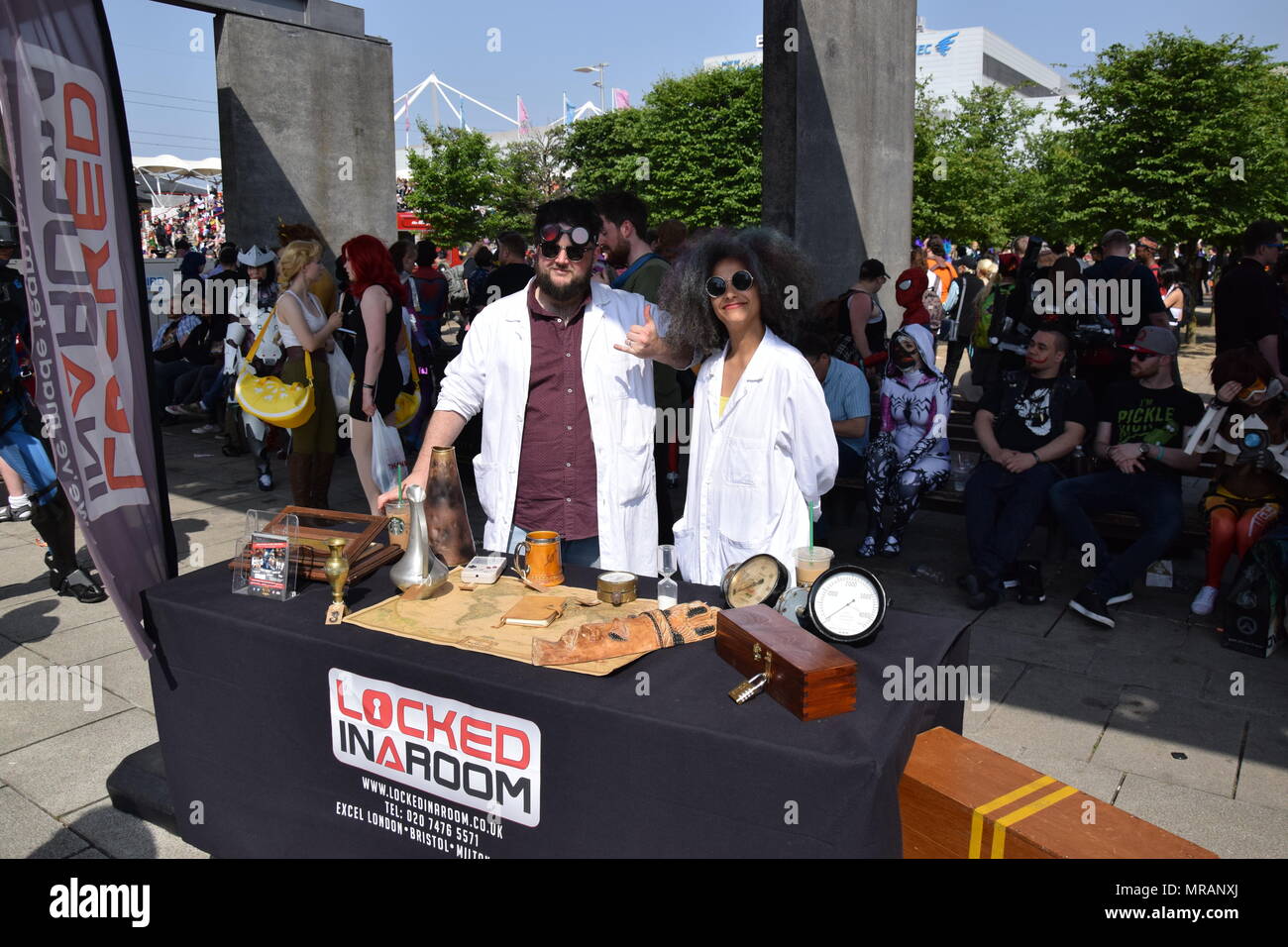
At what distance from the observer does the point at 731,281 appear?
10.6ft

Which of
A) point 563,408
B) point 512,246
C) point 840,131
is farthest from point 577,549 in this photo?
point 840,131

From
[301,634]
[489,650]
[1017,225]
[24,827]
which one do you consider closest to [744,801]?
[489,650]

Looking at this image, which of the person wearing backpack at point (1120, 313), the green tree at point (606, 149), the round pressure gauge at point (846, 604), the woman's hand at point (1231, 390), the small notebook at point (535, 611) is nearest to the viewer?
the round pressure gauge at point (846, 604)

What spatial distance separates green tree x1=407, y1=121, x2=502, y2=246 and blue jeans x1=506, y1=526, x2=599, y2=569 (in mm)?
47284

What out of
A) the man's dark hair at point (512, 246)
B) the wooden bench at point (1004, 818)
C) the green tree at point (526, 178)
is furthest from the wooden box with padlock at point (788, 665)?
the green tree at point (526, 178)

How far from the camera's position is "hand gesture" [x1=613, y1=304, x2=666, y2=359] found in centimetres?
338

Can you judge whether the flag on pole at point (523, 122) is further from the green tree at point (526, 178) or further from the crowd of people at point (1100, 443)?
the crowd of people at point (1100, 443)

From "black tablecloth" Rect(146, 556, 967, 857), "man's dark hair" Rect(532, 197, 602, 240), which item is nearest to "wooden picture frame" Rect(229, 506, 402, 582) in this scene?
"black tablecloth" Rect(146, 556, 967, 857)

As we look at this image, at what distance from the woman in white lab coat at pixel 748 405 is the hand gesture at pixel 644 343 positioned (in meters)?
0.07

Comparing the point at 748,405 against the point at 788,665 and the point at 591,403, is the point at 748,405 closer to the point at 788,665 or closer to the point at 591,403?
the point at 591,403

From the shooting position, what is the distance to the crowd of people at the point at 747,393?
338 centimetres

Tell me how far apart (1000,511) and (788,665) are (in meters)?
4.13

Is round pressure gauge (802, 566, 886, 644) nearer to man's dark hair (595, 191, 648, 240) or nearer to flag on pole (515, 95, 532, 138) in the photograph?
man's dark hair (595, 191, 648, 240)
